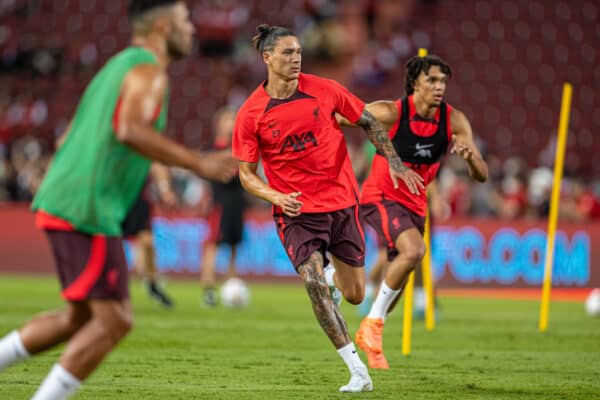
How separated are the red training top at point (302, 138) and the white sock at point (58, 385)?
3.19 metres

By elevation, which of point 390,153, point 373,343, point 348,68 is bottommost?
point 373,343

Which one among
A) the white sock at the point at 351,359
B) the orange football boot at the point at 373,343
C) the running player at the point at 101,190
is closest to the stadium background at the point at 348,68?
the orange football boot at the point at 373,343

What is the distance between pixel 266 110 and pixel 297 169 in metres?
0.53

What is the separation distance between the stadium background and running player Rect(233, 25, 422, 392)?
13.5 metres

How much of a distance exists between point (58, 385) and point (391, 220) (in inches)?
191

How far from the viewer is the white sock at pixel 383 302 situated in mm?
8780

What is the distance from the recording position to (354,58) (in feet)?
89.7

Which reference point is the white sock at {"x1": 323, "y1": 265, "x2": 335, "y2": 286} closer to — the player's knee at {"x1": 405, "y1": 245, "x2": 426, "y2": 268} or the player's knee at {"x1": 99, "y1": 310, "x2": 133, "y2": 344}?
the player's knee at {"x1": 405, "y1": 245, "x2": 426, "y2": 268}

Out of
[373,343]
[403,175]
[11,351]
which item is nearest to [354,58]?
[373,343]

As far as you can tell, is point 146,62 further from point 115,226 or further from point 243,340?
point 243,340

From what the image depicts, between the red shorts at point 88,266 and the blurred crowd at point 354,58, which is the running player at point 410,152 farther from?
the blurred crowd at point 354,58

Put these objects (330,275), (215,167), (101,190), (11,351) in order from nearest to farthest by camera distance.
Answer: (215,167) < (101,190) < (11,351) < (330,275)

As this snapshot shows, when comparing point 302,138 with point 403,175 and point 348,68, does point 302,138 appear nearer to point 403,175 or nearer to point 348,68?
point 403,175

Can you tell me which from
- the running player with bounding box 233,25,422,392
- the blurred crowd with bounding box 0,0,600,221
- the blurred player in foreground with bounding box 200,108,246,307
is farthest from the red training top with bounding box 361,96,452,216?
the blurred crowd with bounding box 0,0,600,221
